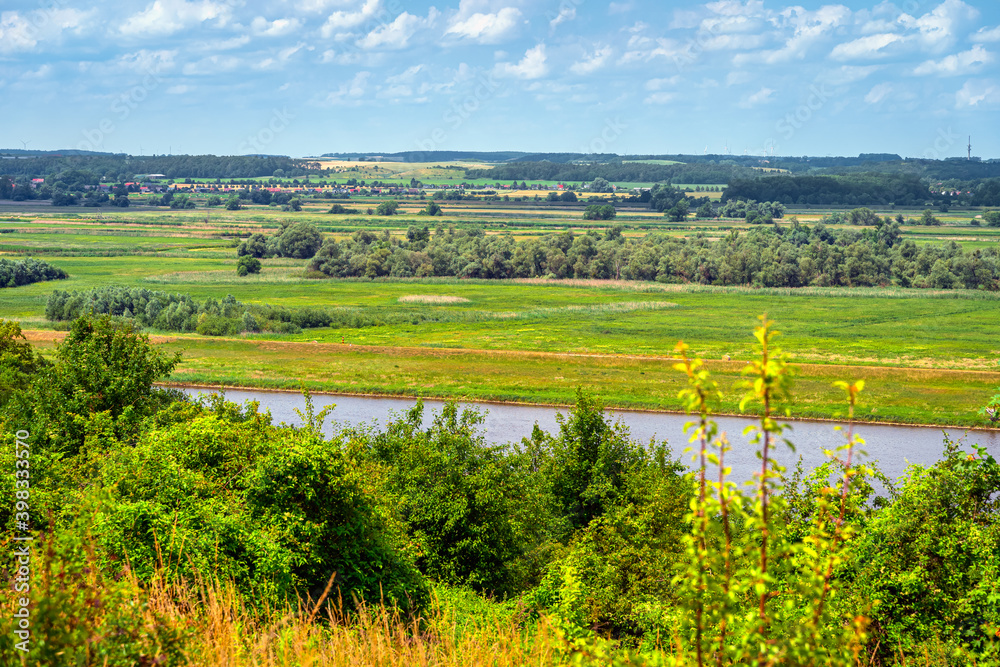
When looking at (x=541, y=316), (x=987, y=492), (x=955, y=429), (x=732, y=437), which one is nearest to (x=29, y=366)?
(x=732, y=437)

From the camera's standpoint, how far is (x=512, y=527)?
74.9ft

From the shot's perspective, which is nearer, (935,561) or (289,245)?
(935,561)

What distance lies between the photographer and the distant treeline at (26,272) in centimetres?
9419

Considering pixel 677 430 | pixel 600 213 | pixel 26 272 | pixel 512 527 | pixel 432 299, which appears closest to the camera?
pixel 512 527

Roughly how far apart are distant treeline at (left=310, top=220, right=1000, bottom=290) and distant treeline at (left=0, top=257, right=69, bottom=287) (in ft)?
93.7

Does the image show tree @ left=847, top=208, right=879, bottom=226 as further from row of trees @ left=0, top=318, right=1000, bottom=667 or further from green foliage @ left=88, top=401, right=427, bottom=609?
green foliage @ left=88, top=401, right=427, bottom=609

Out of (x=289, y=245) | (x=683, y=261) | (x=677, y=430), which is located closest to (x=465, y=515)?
(x=677, y=430)

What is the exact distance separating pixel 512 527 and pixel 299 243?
106140mm

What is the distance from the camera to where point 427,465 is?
23.9 metres

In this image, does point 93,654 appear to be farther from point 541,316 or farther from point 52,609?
point 541,316

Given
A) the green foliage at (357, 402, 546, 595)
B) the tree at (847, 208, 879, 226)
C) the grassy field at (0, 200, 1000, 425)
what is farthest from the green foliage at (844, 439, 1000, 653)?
the tree at (847, 208, 879, 226)

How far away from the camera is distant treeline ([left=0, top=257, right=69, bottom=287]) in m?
94.2

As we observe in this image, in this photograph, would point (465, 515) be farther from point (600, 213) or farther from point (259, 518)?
point (600, 213)

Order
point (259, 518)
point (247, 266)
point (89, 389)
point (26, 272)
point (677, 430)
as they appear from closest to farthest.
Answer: point (259, 518)
point (89, 389)
point (677, 430)
point (26, 272)
point (247, 266)
